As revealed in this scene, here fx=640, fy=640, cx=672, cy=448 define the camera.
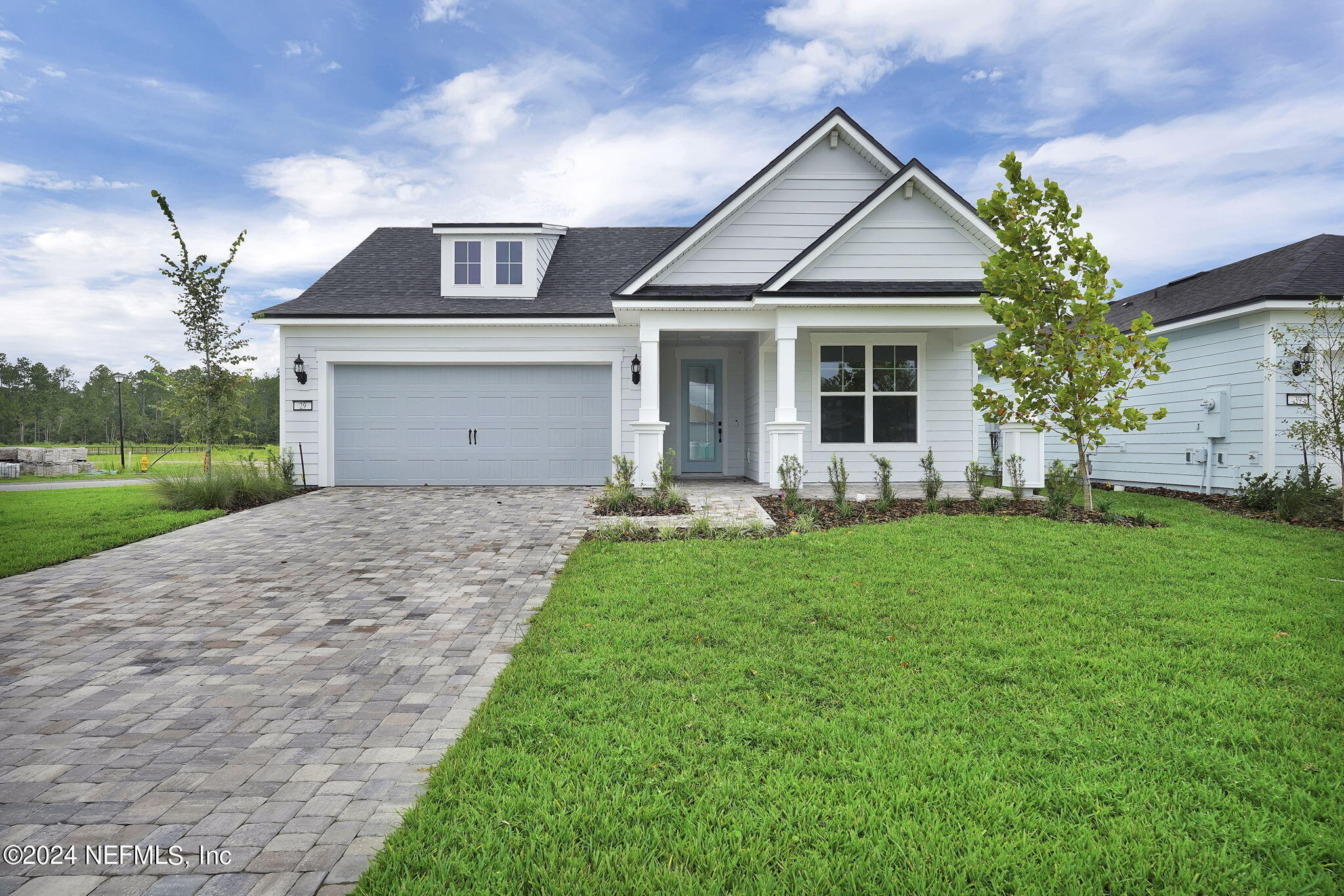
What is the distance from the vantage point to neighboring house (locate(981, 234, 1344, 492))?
1096 centimetres

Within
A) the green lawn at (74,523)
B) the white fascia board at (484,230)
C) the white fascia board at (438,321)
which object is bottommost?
the green lawn at (74,523)

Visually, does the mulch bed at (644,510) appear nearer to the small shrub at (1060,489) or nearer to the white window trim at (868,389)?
the white window trim at (868,389)

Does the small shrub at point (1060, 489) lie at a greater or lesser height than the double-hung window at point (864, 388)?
lesser

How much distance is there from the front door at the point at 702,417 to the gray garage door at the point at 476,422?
1.83 m

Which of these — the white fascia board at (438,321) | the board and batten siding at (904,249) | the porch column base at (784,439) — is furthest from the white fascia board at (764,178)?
the porch column base at (784,439)

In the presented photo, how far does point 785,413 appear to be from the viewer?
10438mm

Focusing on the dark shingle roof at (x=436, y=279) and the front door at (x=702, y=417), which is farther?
the front door at (x=702, y=417)

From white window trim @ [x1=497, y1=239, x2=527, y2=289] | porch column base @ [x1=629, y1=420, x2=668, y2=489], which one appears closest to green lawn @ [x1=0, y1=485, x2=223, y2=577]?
porch column base @ [x1=629, y1=420, x2=668, y2=489]

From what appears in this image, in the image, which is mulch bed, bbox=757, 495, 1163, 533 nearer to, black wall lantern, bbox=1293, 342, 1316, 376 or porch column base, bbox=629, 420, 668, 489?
porch column base, bbox=629, 420, 668, 489

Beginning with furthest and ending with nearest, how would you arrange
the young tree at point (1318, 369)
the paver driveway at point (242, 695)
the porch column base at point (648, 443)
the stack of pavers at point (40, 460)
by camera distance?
the stack of pavers at point (40, 460) → the porch column base at point (648, 443) → the young tree at point (1318, 369) → the paver driveway at point (242, 695)

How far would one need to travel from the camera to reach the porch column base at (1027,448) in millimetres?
10617

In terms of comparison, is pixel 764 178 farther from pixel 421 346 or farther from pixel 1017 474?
pixel 421 346

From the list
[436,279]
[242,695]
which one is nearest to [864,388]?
[436,279]

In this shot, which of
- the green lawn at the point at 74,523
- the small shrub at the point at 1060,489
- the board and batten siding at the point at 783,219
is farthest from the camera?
the board and batten siding at the point at 783,219
